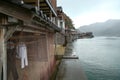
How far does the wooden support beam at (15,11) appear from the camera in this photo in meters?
2.40

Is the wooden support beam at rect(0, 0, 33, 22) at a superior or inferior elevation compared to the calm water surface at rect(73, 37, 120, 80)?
superior

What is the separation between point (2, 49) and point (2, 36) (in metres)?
0.23

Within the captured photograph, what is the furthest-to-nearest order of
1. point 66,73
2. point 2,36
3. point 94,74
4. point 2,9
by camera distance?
point 94,74
point 66,73
point 2,36
point 2,9

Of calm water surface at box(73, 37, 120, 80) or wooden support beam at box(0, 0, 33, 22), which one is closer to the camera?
wooden support beam at box(0, 0, 33, 22)

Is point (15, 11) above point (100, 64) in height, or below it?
above

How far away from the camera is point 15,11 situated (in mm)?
2686

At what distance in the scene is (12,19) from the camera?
305 centimetres

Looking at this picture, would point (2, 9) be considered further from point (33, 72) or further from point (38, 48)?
point (38, 48)

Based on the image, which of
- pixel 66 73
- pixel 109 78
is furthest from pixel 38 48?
pixel 109 78

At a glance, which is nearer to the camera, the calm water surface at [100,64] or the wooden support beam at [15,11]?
the wooden support beam at [15,11]

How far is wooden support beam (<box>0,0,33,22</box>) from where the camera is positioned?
2.40 meters

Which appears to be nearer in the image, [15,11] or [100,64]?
[15,11]

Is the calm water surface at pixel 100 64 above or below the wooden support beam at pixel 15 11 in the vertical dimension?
below

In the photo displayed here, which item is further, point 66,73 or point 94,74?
point 94,74
